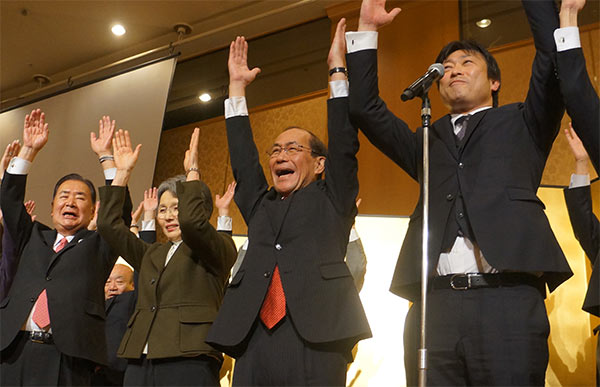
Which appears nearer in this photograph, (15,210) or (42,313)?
(42,313)

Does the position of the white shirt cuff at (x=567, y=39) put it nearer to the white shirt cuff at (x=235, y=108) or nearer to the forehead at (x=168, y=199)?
the white shirt cuff at (x=235, y=108)

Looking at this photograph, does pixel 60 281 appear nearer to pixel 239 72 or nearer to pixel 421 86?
pixel 239 72

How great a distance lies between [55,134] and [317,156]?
433 cm

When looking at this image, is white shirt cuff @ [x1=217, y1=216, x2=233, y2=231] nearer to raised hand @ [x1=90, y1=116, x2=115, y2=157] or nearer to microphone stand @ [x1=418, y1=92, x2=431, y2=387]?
raised hand @ [x1=90, y1=116, x2=115, y2=157]

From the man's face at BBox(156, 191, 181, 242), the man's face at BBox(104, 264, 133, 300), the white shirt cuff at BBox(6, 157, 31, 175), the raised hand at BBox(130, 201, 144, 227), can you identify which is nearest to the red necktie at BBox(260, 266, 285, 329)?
the man's face at BBox(156, 191, 181, 242)

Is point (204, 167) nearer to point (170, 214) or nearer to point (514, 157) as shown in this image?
point (170, 214)

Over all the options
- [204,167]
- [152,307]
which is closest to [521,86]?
[204,167]

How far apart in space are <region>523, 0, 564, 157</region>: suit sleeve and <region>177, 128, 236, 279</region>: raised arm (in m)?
1.17

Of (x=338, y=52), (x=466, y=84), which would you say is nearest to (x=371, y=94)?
(x=338, y=52)

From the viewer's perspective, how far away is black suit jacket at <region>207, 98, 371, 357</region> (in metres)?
1.72

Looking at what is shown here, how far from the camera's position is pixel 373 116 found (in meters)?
1.88

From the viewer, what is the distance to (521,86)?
4.71m

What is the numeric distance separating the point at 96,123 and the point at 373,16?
4262 millimetres

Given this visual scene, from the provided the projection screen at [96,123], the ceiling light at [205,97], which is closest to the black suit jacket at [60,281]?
the projection screen at [96,123]
